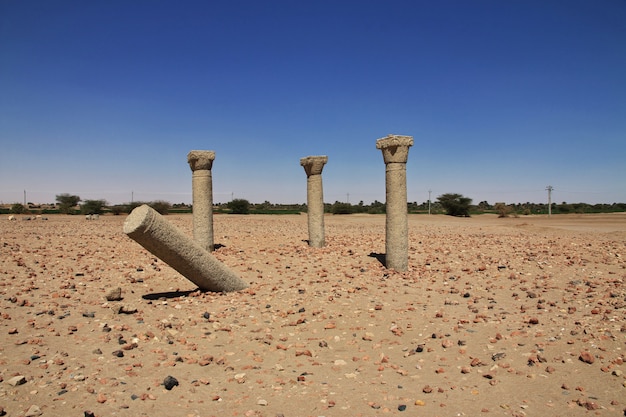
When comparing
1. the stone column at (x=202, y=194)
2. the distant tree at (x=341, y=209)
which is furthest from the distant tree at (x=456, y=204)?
the stone column at (x=202, y=194)

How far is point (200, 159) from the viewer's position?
507 inches

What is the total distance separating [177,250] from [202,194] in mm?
5918

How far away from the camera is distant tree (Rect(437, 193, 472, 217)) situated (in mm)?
45750

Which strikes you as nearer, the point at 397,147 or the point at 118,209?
the point at 397,147

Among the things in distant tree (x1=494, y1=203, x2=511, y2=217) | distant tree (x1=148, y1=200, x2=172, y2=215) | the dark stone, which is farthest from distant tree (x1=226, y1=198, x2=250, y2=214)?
the dark stone

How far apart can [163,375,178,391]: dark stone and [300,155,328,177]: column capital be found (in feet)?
32.7

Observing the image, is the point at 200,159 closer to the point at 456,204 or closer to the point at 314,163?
the point at 314,163

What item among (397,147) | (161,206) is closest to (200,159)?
(397,147)

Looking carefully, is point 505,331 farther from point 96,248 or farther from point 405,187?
point 96,248

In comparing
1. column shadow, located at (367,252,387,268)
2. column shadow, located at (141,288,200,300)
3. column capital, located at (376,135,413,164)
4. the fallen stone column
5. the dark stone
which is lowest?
the dark stone

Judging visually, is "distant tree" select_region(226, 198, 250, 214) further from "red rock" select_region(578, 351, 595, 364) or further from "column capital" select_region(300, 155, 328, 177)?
"red rock" select_region(578, 351, 595, 364)

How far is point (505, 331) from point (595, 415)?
2.19 metres

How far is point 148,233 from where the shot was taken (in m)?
6.79

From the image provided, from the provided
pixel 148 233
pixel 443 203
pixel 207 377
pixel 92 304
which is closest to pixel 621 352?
pixel 207 377
